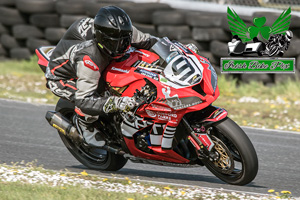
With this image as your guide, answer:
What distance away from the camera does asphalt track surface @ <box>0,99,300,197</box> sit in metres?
5.54

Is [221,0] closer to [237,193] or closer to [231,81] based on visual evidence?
[231,81]

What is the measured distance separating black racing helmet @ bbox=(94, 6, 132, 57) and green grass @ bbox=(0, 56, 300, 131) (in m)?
4.40

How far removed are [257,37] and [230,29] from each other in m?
0.57

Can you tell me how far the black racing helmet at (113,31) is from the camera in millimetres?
4934

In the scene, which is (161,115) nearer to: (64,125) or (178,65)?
(178,65)

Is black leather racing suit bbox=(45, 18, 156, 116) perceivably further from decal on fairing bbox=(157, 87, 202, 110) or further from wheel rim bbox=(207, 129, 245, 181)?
wheel rim bbox=(207, 129, 245, 181)

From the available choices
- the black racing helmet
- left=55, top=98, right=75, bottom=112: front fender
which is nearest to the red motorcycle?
the black racing helmet

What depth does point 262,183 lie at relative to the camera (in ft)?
18.1

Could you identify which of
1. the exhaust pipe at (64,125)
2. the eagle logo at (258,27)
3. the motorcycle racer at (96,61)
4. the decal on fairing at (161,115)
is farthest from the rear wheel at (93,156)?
the eagle logo at (258,27)

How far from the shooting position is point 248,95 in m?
11.1

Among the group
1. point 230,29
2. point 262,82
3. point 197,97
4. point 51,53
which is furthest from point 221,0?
point 197,97

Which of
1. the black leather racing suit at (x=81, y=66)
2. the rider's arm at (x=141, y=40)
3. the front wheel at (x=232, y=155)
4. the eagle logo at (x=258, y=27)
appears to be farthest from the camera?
the eagle logo at (x=258, y=27)

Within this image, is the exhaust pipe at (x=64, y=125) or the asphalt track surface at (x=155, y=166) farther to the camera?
the exhaust pipe at (x=64, y=125)

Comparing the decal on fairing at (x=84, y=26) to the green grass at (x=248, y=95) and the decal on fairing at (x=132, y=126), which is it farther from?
the green grass at (x=248, y=95)
